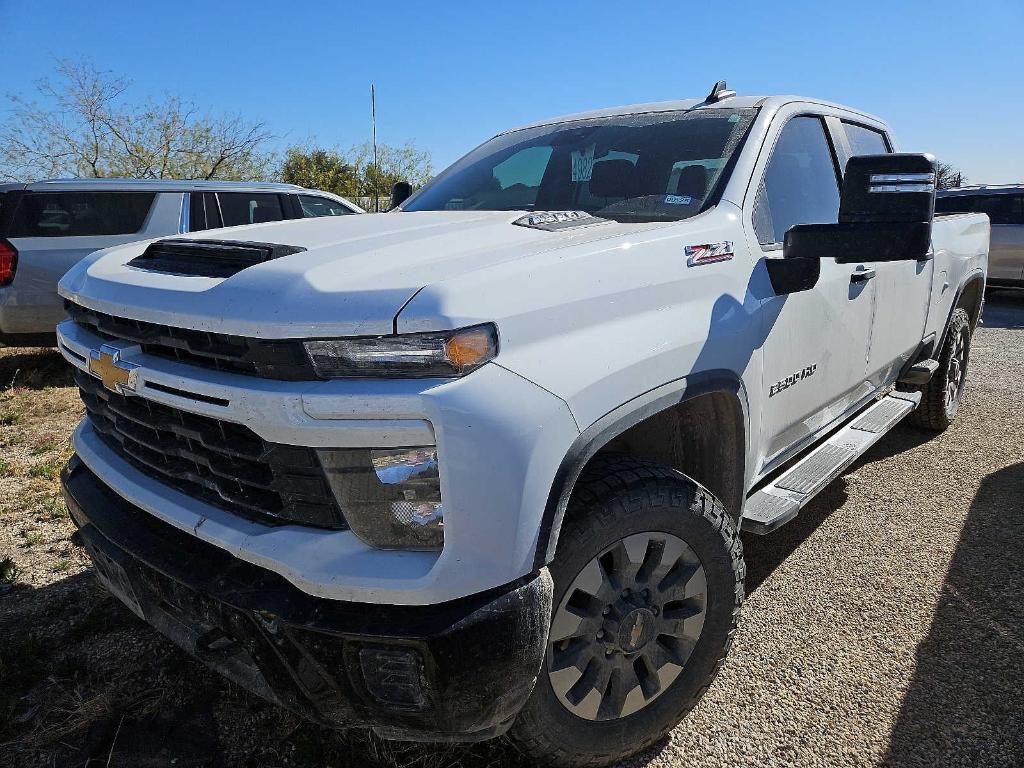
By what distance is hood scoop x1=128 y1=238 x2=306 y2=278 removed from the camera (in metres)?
1.88

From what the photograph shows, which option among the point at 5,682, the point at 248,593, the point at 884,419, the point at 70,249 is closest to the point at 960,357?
the point at 884,419

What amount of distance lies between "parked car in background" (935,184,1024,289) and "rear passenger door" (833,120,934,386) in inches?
335

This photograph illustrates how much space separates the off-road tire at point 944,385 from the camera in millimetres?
4789

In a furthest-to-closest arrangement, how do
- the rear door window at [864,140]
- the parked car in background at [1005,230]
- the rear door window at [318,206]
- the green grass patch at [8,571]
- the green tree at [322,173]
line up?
the green tree at [322,173]
the parked car in background at [1005,230]
the rear door window at [318,206]
the rear door window at [864,140]
the green grass patch at [8,571]

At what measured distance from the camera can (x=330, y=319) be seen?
59.7 inches

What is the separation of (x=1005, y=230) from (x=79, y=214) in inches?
487

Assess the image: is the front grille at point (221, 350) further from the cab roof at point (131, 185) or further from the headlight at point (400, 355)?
the cab roof at point (131, 185)

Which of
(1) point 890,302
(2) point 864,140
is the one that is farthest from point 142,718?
(2) point 864,140

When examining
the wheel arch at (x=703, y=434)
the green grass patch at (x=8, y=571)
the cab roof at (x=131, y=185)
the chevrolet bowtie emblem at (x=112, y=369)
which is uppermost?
the cab roof at (x=131, y=185)

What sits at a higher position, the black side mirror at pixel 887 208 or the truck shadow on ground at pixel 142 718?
the black side mirror at pixel 887 208

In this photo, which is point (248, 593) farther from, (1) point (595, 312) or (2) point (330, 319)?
(1) point (595, 312)

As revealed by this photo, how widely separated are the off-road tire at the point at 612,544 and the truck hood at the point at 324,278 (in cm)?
65

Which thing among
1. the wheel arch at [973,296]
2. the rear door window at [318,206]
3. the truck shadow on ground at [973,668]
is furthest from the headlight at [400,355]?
the rear door window at [318,206]

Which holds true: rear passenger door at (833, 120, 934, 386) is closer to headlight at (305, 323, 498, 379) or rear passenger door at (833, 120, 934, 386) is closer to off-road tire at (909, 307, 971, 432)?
off-road tire at (909, 307, 971, 432)
